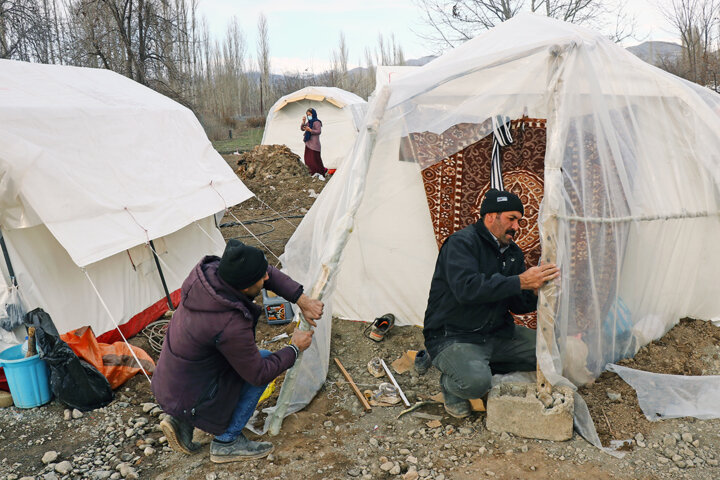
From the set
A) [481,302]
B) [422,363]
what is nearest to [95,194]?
[422,363]

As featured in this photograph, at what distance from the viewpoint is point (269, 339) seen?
4.56m

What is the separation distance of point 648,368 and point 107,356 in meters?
3.62

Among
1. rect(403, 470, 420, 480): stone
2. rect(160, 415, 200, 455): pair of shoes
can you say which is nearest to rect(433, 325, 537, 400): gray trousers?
rect(403, 470, 420, 480): stone

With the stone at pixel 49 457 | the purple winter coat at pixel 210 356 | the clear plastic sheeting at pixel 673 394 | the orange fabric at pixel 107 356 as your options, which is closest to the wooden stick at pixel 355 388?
the purple winter coat at pixel 210 356

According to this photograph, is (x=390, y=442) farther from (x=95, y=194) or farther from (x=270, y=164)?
(x=270, y=164)

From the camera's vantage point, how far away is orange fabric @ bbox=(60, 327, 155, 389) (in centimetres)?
381

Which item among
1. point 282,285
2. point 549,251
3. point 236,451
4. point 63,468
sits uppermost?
point 549,251

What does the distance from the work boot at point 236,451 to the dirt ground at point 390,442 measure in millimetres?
41

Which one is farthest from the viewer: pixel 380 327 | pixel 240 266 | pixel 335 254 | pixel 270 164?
pixel 270 164

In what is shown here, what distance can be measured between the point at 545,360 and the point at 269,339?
2.39 m

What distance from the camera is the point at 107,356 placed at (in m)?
3.93

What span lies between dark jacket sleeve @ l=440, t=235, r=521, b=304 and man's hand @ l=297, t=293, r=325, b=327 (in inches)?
29.4

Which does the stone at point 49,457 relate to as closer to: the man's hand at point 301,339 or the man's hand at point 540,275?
the man's hand at point 301,339

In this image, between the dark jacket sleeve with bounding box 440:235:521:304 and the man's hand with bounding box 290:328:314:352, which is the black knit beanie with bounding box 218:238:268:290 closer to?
the man's hand with bounding box 290:328:314:352
